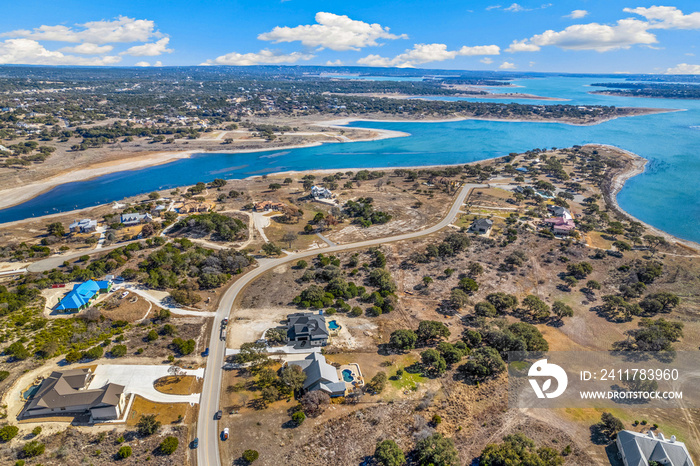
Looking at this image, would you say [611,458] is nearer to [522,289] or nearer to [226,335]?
[522,289]

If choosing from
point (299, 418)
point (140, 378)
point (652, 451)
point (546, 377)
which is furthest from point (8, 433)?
point (652, 451)

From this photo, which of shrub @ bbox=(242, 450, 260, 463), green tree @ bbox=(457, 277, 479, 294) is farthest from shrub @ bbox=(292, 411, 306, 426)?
green tree @ bbox=(457, 277, 479, 294)

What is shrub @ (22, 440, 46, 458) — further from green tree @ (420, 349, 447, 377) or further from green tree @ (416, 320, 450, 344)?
green tree @ (416, 320, 450, 344)

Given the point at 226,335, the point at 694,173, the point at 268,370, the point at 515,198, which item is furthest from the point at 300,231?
the point at 694,173

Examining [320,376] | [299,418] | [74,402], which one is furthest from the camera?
[320,376]

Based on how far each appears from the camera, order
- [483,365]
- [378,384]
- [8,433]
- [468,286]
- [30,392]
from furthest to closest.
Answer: [468,286]
[483,365]
[378,384]
[30,392]
[8,433]

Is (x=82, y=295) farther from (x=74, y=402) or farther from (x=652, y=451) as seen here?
(x=652, y=451)

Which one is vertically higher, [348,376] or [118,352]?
[118,352]
